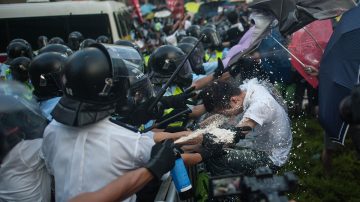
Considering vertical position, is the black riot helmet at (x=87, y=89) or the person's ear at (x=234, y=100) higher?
the black riot helmet at (x=87, y=89)

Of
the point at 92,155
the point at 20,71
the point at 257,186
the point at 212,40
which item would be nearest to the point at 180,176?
the point at 92,155

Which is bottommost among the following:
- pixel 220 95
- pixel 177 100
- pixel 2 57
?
pixel 2 57

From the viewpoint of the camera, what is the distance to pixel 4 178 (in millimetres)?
2512

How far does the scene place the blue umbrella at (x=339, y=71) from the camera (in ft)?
9.69

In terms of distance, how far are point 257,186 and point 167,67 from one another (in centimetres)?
289

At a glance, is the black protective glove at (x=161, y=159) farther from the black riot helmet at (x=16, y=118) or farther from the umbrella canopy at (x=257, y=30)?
the umbrella canopy at (x=257, y=30)

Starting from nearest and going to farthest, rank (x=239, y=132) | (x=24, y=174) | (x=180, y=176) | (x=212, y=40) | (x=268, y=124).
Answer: (x=180, y=176) < (x=24, y=174) < (x=239, y=132) < (x=268, y=124) < (x=212, y=40)

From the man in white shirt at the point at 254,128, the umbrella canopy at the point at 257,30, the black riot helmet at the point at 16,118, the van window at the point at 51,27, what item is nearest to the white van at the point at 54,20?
the van window at the point at 51,27

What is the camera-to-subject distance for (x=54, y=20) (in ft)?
33.8

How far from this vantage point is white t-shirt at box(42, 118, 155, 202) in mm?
2080

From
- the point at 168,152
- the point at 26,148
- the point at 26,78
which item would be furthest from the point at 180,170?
the point at 26,78

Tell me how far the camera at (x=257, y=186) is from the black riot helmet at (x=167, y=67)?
270cm

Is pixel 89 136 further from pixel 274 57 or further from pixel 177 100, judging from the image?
pixel 274 57

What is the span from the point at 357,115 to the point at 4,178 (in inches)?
83.0
